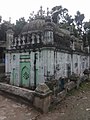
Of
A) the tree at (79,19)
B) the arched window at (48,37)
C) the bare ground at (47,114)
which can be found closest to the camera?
the bare ground at (47,114)

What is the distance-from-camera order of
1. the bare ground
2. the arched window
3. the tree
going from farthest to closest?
the tree → the arched window → the bare ground

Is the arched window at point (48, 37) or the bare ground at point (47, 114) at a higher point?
the arched window at point (48, 37)

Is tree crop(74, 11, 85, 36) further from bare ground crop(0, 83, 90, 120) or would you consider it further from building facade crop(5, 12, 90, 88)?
bare ground crop(0, 83, 90, 120)

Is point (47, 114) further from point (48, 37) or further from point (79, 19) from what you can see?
point (79, 19)

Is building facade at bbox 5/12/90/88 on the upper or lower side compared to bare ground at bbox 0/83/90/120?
upper

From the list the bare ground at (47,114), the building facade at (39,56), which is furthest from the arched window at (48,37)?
the bare ground at (47,114)

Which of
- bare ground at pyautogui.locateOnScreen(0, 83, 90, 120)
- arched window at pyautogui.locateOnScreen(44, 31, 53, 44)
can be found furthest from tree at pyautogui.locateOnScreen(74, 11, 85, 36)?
bare ground at pyautogui.locateOnScreen(0, 83, 90, 120)

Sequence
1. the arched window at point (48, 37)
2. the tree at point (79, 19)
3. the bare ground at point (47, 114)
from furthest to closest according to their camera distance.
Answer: the tree at point (79, 19) < the arched window at point (48, 37) < the bare ground at point (47, 114)

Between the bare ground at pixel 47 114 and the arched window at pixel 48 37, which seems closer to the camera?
the bare ground at pixel 47 114

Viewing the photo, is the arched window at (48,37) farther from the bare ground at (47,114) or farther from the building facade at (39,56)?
the bare ground at (47,114)

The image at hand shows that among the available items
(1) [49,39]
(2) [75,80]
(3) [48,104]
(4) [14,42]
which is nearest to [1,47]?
(4) [14,42]

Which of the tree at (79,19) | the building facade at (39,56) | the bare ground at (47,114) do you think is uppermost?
the tree at (79,19)

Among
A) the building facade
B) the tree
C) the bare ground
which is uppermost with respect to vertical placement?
the tree

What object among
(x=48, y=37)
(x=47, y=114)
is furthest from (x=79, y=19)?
(x=47, y=114)
